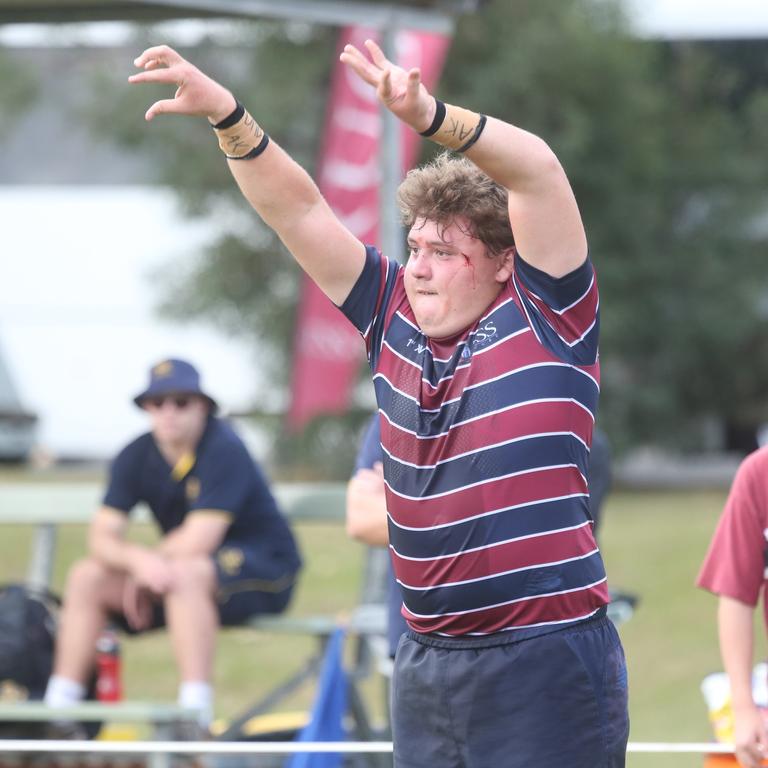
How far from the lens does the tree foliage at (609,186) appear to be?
58.4ft

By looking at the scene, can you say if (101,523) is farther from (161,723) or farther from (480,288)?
(480,288)

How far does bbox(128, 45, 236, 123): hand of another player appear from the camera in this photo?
2.22 meters

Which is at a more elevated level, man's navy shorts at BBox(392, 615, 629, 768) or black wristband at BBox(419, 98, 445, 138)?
black wristband at BBox(419, 98, 445, 138)

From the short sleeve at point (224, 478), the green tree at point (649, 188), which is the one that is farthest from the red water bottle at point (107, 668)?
the green tree at point (649, 188)

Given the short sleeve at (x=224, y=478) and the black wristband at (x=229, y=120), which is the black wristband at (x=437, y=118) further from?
the short sleeve at (x=224, y=478)

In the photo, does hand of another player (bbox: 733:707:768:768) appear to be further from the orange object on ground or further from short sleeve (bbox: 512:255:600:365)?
short sleeve (bbox: 512:255:600:365)

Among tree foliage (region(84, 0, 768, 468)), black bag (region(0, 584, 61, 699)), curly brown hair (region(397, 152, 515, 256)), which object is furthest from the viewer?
tree foliage (region(84, 0, 768, 468))

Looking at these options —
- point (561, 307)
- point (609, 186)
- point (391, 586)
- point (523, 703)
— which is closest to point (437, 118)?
point (561, 307)

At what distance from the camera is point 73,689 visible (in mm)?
4785

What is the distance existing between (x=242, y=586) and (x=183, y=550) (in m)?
0.26

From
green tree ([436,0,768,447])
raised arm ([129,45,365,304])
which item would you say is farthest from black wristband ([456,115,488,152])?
green tree ([436,0,768,447])

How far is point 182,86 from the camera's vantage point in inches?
88.0

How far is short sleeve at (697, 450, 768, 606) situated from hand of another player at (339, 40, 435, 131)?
1.27 meters

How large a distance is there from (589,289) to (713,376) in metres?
18.2
